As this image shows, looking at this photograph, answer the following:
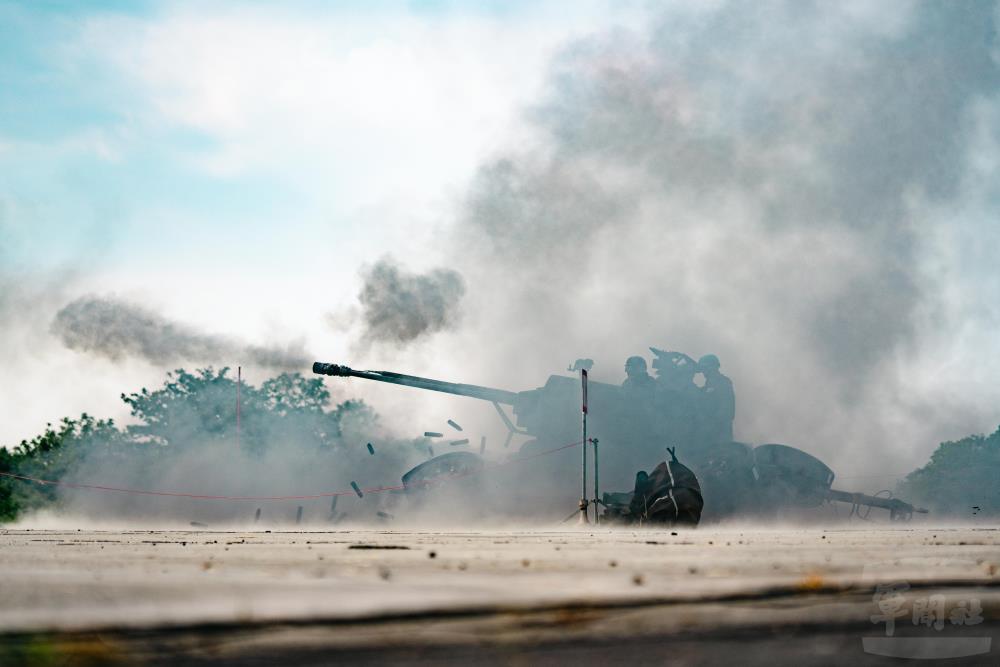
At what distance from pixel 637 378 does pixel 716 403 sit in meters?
1.69

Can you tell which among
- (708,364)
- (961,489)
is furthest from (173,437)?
(961,489)

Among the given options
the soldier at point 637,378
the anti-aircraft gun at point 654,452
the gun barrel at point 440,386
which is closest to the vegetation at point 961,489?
the anti-aircraft gun at point 654,452

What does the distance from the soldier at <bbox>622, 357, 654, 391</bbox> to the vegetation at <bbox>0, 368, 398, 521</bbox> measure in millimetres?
9220

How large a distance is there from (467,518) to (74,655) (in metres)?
18.5

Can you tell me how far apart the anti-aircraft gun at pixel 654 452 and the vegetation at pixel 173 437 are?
7557mm

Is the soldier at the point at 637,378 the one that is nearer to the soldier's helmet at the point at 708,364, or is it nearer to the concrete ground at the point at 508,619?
the soldier's helmet at the point at 708,364

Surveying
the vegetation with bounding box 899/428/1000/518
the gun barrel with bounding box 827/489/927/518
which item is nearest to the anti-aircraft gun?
the gun barrel with bounding box 827/489/927/518

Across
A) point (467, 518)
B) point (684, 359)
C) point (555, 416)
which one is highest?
point (684, 359)

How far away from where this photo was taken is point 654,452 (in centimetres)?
1928

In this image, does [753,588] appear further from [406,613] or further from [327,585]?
[327,585]

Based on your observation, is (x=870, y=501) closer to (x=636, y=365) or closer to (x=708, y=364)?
(x=708, y=364)

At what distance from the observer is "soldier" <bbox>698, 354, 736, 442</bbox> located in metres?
19.6

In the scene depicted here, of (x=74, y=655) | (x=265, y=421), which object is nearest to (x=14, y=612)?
(x=74, y=655)

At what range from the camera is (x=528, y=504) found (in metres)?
19.4
